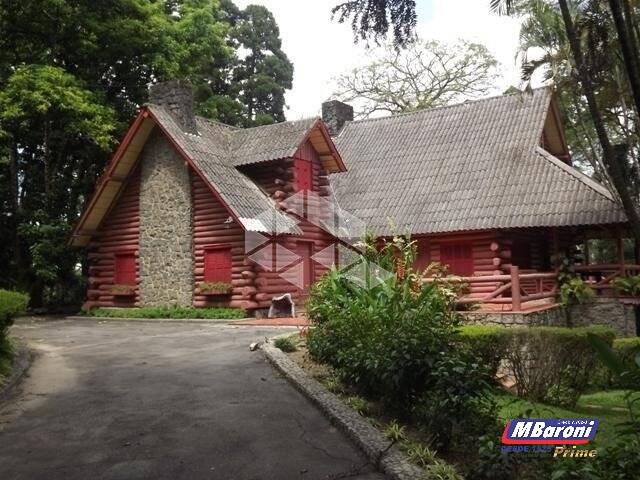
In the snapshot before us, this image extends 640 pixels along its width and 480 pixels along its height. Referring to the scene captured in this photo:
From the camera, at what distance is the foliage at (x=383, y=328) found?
6000 mm

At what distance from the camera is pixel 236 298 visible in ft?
60.0

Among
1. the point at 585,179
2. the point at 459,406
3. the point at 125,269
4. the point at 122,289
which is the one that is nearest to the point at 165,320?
the point at 122,289

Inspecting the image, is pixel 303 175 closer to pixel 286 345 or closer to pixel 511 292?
pixel 511 292

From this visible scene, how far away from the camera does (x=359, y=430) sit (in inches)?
230

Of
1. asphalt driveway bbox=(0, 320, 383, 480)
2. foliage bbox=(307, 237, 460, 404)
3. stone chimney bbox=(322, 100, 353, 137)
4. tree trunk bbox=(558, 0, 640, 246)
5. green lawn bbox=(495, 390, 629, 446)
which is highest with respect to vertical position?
stone chimney bbox=(322, 100, 353, 137)

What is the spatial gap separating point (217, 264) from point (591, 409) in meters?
12.9

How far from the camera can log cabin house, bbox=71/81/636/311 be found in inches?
706

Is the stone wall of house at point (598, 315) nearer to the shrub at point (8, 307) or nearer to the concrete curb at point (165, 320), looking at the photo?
the concrete curb at point (165, 320)

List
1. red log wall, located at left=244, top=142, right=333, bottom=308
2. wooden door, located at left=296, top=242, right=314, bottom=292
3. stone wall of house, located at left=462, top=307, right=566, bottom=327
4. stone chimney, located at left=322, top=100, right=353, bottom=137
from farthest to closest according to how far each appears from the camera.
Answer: stone chimney, located at left=322, top=100, right=353, bottom=137, wooden door, located at left=296, top=242, right=314, bottom=292, red log wall, located at left=244, top=142, right=333, bottom=308, stone wall of house, located at left=462, top=307, right=566, bottom=327

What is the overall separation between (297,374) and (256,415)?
1.81 m

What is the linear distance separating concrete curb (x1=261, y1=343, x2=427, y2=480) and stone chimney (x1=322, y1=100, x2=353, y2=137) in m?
20.4

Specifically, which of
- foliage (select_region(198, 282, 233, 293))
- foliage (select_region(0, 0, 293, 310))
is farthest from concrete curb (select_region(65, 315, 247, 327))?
foliage (select_region(0, 0, 293, 310))

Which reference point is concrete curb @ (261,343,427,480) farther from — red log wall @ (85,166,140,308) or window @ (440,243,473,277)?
red log wall @ (85,166,140,308)

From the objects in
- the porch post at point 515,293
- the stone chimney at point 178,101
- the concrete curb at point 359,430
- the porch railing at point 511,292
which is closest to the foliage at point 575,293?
the porch railing at point 511,292
